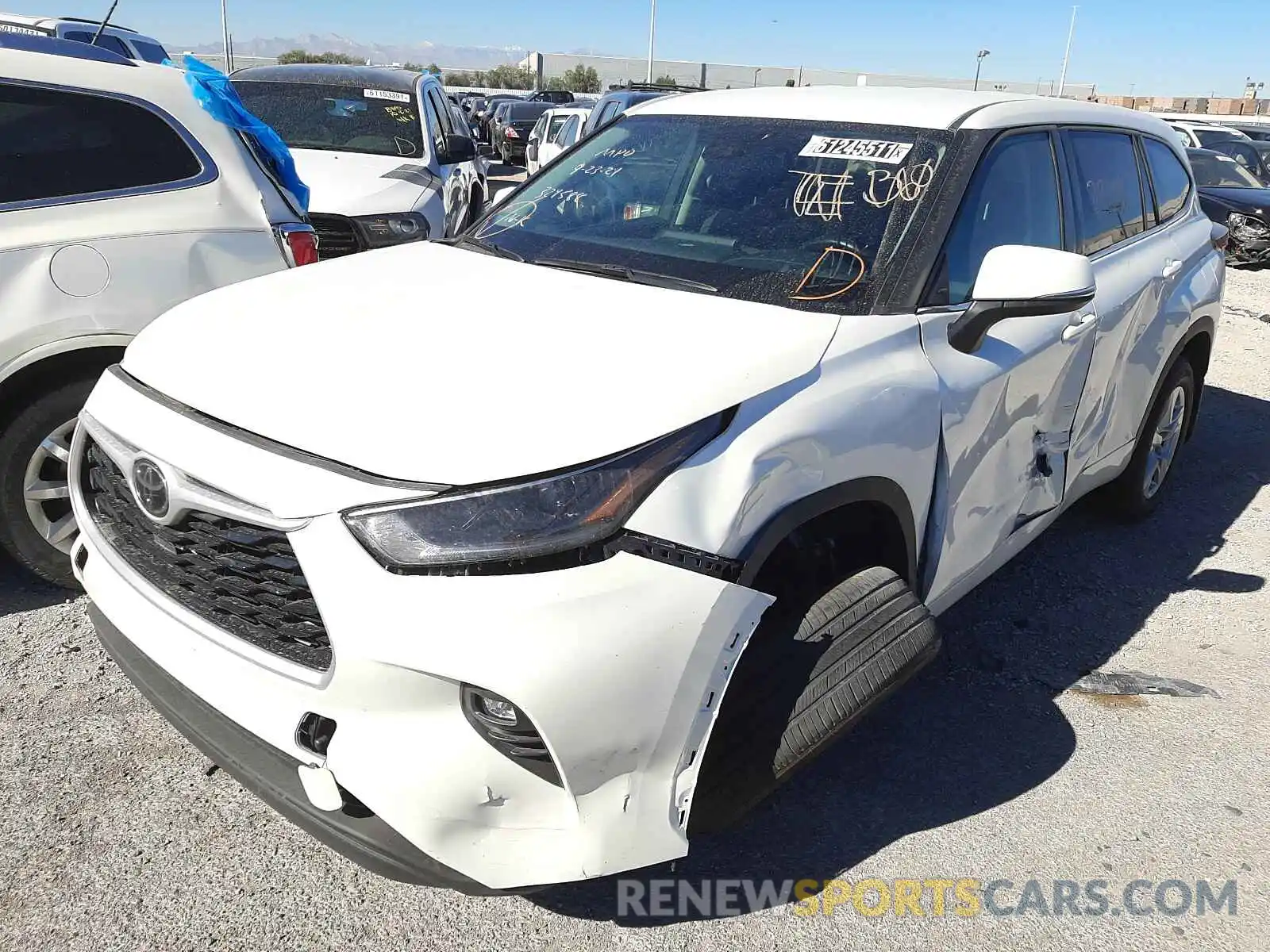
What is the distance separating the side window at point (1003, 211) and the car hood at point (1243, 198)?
445 inches

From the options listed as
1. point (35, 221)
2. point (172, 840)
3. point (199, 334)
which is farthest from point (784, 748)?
point (35, 221)

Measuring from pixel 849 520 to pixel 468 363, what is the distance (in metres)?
1.00

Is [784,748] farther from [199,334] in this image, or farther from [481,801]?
[199,334]

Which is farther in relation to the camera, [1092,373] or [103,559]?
[1092,373]

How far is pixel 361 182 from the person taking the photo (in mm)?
6695

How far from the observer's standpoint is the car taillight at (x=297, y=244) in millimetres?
3855

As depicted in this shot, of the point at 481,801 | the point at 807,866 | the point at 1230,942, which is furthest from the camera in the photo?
the point at 807,866

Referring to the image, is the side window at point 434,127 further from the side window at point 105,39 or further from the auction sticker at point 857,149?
the auction sticker at point 857,149

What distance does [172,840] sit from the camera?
2432mm

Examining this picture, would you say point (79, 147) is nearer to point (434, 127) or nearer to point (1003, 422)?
point (1003, 422)

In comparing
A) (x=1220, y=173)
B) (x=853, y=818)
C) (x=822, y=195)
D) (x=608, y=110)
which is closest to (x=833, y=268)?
(x=822, y=195)

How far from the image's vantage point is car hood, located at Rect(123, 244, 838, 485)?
1896 millimetres

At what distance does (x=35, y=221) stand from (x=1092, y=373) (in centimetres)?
363

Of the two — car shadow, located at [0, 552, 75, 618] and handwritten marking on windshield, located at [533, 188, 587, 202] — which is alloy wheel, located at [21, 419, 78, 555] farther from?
handwritten marking on windshield, located at [533, 188, 587, 202]
